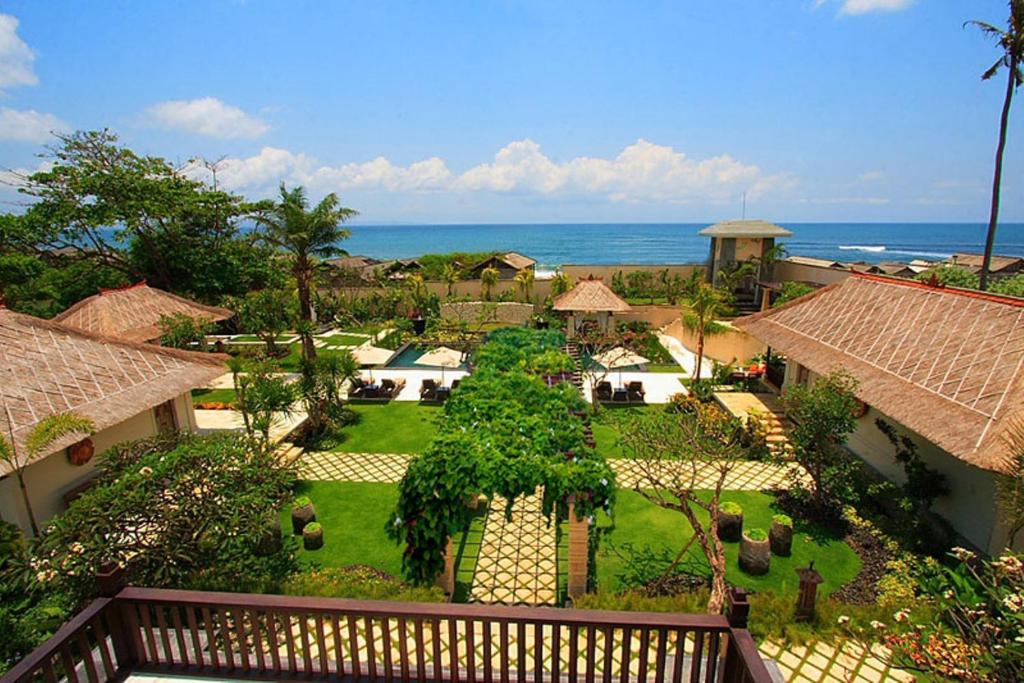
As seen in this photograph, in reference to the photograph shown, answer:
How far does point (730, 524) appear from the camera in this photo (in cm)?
1005

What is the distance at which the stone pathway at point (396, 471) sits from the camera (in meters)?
12.4

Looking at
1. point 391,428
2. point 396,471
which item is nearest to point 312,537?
point 396,471

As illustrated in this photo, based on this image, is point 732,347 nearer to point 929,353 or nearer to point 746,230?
point 929,353

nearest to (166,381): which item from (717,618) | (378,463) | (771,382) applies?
(378,463)

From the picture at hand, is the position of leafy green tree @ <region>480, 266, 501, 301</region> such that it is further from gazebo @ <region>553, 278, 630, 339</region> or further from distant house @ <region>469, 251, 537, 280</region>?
gazebo @ <region>553, 278, 630, 339</region>

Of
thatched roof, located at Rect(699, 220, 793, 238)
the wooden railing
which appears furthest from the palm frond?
thatched roof, located at Rect(699, 220, 793, 238)

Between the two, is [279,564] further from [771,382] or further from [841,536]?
[771,382]

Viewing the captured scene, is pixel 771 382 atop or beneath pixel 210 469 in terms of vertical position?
beneath

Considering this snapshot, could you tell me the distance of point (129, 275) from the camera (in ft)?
86.5

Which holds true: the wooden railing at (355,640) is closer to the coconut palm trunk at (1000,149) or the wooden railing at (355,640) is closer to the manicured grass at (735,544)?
the manicured grass at (735,544)

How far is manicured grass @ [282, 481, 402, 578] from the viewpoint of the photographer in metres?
9.48

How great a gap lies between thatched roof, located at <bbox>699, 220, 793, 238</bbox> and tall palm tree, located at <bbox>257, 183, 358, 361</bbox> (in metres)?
22.4

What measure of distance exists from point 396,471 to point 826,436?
382 inches

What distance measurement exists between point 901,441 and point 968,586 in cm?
488
